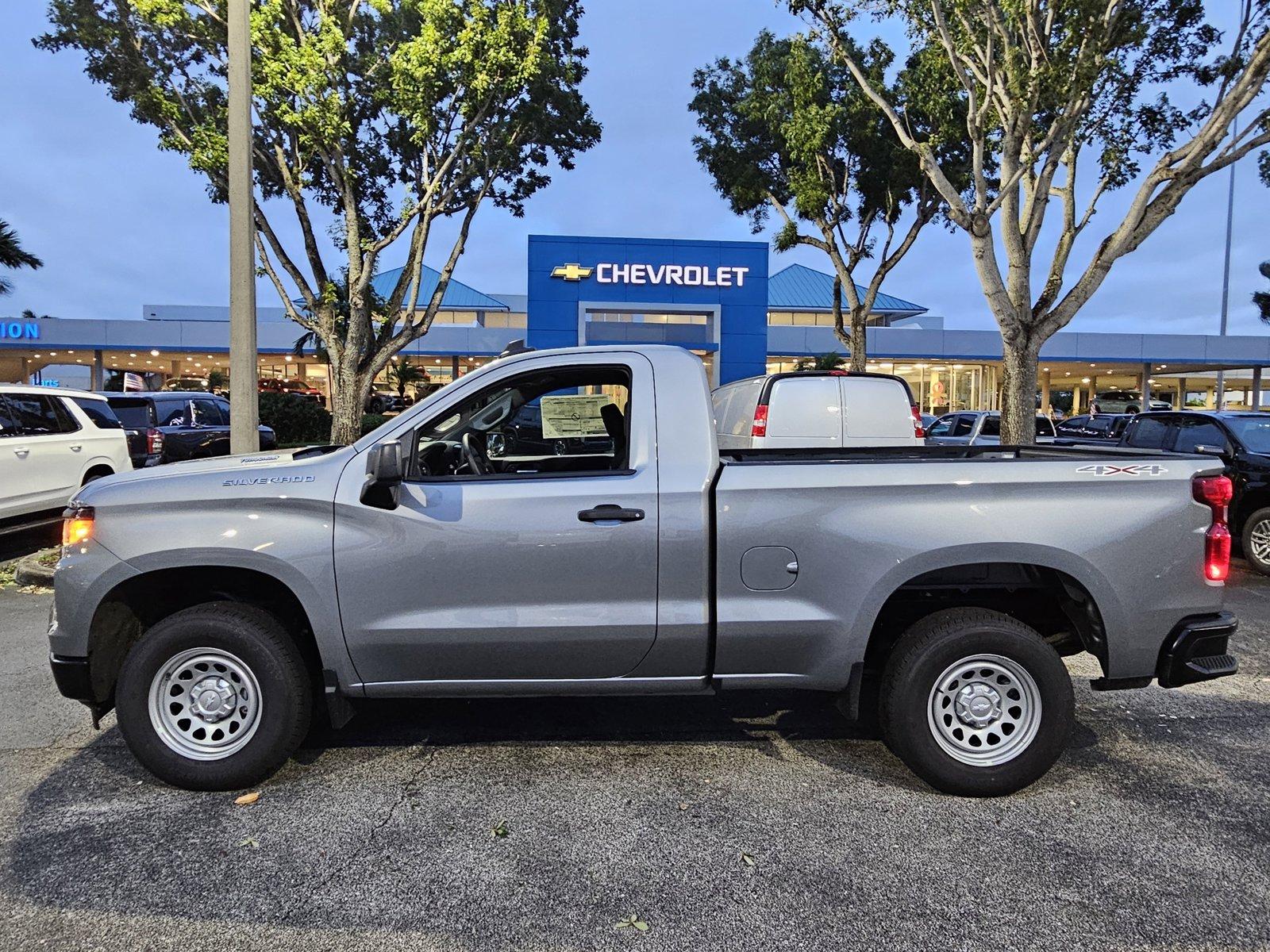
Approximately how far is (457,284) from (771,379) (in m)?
48.7

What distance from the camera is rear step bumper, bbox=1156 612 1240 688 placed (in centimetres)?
360

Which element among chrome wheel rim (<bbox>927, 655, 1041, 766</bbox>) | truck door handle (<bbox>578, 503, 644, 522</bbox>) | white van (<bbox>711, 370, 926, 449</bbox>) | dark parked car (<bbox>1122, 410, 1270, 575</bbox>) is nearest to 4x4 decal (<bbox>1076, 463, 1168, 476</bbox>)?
chrome wheel rim (<bbox>927, 655, 1041, 766</bbox>)

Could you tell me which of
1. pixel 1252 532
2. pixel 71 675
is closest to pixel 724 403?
pixel 1252 532

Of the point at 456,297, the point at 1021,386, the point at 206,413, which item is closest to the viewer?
the point at 1021,386

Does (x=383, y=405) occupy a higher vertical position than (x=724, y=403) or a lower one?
higher

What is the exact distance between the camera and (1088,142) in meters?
14.6

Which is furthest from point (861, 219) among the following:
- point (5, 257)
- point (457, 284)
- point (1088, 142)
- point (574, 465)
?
point (457, 284)

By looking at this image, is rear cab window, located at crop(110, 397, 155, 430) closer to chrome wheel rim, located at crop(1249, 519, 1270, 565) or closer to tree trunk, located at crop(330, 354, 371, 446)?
tree trunk, located at crop(330, 354, 371, 446)

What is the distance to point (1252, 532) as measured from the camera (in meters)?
8.84

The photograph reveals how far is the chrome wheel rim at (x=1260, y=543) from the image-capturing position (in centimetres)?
880

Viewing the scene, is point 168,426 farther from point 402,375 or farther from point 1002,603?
point 402,375

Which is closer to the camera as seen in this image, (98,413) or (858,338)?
(98,413)

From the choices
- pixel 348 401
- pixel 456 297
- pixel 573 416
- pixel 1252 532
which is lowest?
pixel 1252 532

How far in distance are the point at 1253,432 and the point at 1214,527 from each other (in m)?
7.45
